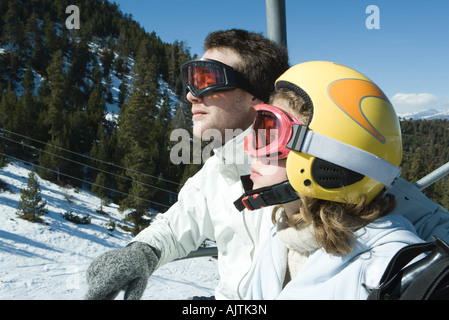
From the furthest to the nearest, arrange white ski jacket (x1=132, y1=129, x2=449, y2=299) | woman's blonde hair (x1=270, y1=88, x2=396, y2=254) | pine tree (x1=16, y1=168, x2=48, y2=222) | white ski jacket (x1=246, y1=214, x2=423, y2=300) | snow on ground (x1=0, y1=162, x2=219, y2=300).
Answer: pine tree (x1=16, y1=168, x2=48, y2=222) → snow on ground (x1=0, y1=162, x2=219, y2=300) → white ski jacket (x1=132, y1=129, x2=449, y2=299) → woman's blonde hair (x1=270, y1=88, x2=396, y2=254) → white ski jacket (x1=246, y1=214, x2=423, y2=300)

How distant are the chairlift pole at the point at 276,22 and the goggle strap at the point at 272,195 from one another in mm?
877

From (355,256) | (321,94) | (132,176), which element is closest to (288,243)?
(355,256)

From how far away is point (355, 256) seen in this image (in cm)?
120

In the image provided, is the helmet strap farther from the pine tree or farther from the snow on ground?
the pine tree

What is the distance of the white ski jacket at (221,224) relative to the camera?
5.79ft

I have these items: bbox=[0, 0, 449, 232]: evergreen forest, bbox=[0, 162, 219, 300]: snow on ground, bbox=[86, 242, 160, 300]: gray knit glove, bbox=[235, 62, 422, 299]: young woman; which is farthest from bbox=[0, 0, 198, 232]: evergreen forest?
bbox=[235, 62, 422, 299]: young woman

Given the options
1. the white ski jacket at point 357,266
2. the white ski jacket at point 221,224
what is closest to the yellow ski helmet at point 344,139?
the white ski jacket at point 357,266

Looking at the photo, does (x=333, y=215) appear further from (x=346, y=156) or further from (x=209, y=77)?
(x=209, y=77)

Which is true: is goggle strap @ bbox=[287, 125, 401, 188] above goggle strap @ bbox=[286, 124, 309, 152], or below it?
below

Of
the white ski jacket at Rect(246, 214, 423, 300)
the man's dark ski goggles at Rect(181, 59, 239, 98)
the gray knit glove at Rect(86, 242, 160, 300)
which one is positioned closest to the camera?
the white ski jacket at Rect(246, 214, 423, 300)

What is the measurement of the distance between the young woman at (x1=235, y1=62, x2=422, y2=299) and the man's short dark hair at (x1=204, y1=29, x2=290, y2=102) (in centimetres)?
48

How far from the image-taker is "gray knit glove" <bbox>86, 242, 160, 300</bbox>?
4.86ft
